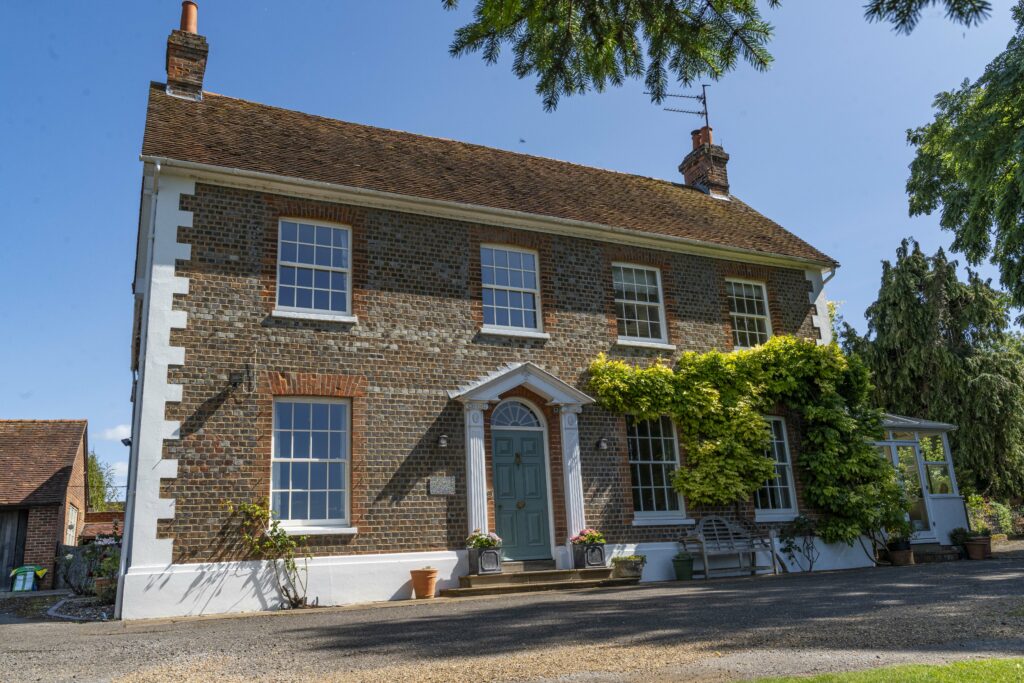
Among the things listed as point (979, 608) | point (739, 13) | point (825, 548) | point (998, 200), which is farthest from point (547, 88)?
point (825, 548)

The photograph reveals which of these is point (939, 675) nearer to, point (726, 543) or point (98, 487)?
point (726, 543)

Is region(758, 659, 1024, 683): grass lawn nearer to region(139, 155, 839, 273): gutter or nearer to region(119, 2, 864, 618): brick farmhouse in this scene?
region(119, 2, 864, 618): brick farmhouse

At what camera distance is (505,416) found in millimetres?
13148

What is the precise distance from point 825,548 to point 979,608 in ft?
24.7

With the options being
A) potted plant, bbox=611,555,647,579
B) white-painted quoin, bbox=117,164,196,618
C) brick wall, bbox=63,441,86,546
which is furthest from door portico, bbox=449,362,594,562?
brick wall, bbox=63,441,86,546

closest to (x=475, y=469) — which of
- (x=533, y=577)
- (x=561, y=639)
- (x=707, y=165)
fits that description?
(x=533, y=577)

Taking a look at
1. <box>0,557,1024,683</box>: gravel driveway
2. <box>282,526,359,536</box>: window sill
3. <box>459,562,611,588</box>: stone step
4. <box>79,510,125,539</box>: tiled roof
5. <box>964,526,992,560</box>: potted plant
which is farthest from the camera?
<box>79,510,125,539</box>: tiled roof

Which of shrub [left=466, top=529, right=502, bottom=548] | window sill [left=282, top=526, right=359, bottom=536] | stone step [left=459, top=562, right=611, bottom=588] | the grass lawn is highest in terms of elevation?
window sill [left=282, top=526, right=359, bottom=536]

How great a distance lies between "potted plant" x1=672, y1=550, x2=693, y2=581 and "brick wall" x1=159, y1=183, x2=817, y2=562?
0.50 metres

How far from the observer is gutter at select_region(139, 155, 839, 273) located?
11.7 m

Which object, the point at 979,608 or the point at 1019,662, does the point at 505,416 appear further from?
the point at 1019,662

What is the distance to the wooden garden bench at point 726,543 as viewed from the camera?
1353 centimetres

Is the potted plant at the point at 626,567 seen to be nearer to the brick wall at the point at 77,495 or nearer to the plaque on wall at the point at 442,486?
the plaque on wall at the point at 442,486

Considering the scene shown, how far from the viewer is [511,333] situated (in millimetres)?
13383
